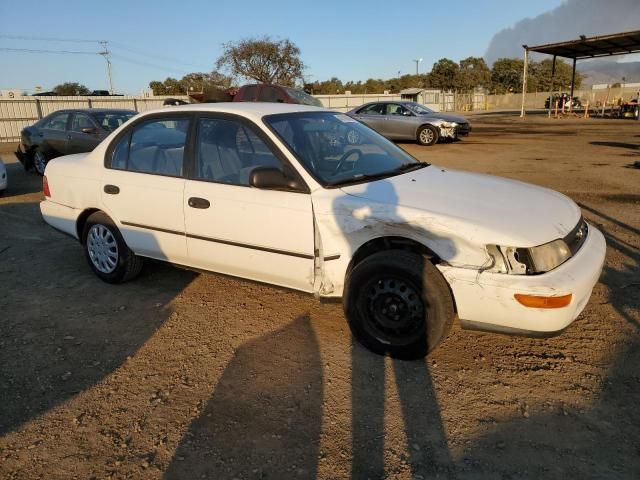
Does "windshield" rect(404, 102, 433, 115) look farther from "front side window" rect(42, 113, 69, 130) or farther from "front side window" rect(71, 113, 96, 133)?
"front side window" rect(42, 113, 69, 130)

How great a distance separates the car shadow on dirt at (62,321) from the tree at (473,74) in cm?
6994

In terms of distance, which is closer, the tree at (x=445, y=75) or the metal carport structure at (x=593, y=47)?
the metal carport structure at (x=593, y=47)

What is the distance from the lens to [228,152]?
389cm

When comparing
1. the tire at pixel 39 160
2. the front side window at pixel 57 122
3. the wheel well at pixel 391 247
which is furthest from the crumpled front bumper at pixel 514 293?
the tire at pixel 39 160

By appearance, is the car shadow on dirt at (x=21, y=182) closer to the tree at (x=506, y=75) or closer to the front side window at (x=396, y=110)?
the front side window at (x=396, y=110)

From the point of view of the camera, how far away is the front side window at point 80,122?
10289 millimetres

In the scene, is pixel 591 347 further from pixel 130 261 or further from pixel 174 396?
pixel 130 261

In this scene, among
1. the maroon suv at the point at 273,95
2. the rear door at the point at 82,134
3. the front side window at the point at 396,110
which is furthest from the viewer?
the front side window at the point at 396,110

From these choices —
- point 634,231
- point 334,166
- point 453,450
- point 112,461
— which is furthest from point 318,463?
point 634,231

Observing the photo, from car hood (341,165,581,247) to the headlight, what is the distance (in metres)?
0.05

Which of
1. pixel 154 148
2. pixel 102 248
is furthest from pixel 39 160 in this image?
pixel 154 148

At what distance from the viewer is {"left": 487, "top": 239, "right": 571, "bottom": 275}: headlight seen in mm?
2873

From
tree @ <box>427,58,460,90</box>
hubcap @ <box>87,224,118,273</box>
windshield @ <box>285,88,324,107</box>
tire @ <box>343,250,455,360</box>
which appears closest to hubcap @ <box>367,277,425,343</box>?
tire @ <box>343,250,455,360</box>

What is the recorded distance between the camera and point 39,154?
11234 mm
